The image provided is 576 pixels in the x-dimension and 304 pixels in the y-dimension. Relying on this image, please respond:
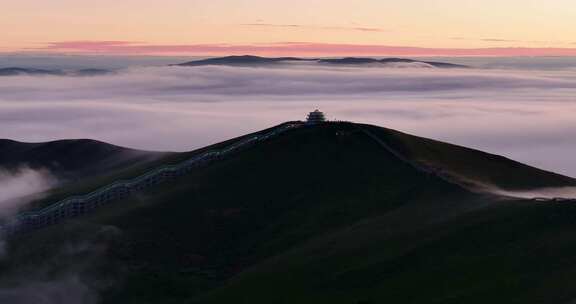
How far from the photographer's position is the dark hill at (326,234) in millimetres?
68000

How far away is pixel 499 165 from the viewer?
11512 centimetres

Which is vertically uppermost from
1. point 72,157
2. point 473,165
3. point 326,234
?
point 72,157

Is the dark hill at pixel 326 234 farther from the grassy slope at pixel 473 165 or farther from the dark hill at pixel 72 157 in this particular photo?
the dark hill at pixel 72 157

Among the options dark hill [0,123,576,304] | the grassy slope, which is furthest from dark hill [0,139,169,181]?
the grassy slope

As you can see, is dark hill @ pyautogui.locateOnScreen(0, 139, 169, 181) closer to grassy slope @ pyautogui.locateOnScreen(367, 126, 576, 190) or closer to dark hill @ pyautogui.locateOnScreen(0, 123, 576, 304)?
dark hill @ pyautogui.locateOnScreen(0, 123, 576, 304)

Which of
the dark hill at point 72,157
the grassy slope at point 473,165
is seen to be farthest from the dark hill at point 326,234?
the dark hill at point 72,157

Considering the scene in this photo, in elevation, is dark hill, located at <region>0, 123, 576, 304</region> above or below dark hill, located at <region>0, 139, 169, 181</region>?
below

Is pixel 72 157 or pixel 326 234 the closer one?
pixel 326 234

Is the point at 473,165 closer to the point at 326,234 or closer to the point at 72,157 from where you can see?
the point at 326,234

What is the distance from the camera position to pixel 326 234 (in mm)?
89125

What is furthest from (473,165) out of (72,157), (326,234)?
(72,157)

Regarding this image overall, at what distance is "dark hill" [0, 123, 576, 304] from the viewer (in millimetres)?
68000

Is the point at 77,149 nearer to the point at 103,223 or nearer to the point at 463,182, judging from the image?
the point at 103,223

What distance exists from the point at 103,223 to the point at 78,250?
8.34 m
